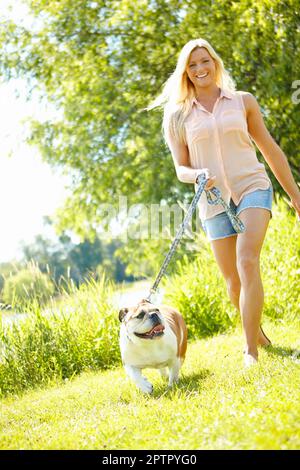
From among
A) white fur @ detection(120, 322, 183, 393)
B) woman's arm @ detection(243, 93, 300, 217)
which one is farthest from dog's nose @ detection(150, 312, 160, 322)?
woman's arm @ detection(243, 93, 300, 217)

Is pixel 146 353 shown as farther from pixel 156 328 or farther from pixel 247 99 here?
pixel 247 99

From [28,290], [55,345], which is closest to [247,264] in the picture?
[55,345]

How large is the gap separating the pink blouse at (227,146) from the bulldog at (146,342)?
0.80 meters

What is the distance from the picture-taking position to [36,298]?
691 cm

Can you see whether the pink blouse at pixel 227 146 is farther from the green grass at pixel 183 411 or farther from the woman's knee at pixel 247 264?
the green grass at pixel 183 411

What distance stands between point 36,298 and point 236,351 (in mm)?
2412

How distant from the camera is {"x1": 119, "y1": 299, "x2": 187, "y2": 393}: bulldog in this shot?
13.5ft

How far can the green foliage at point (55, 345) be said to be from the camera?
19.5ft

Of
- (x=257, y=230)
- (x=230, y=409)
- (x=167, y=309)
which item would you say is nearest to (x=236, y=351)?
(x=167, y=309)

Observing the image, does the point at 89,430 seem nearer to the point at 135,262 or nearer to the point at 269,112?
the point at 269,112

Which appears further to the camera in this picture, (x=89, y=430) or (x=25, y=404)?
(x=25, y=404)

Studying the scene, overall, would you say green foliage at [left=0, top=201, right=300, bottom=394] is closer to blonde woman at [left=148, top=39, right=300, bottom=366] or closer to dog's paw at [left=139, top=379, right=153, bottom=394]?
dog's paw at [left=139, top=379, right=153, bottom=394]

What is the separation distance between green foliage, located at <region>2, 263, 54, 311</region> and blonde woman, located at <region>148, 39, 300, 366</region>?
2762 mm

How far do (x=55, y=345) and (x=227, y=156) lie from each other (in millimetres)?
2777
